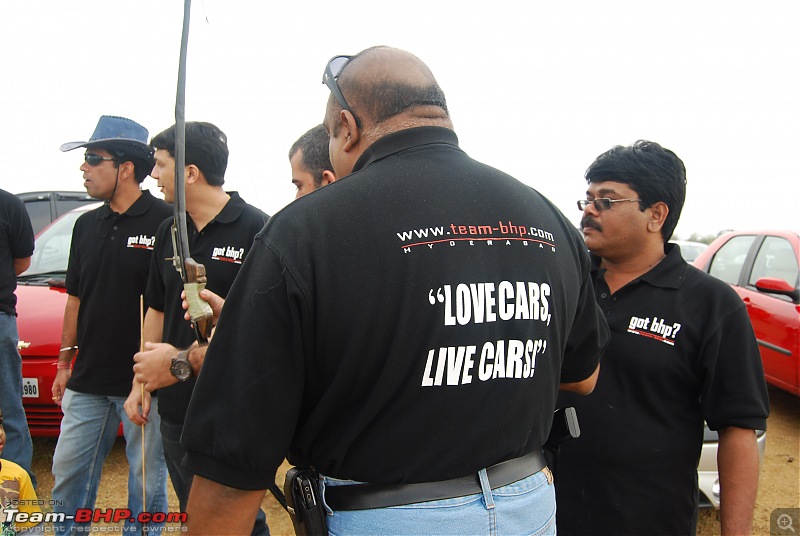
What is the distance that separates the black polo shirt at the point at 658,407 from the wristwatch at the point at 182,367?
4.79ft

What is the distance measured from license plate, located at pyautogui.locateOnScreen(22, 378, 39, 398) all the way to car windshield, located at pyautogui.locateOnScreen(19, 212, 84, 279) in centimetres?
129

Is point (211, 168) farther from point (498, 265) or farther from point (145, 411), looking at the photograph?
point (498, 265)

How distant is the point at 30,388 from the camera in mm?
4344

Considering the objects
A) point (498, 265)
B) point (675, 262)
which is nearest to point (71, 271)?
point (498, 265)

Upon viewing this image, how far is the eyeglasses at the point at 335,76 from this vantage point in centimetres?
146

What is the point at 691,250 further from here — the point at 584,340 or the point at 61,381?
the point at 61,381

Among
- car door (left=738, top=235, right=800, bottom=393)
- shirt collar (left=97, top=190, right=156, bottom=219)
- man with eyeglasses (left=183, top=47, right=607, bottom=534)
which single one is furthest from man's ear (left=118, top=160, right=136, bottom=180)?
car door (left=738, top=235, right=800, bottom=393)

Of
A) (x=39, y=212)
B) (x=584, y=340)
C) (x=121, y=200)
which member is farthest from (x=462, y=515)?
(x=39, y=212)

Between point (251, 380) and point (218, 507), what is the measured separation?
0.29 metres

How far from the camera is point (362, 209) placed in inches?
47.9

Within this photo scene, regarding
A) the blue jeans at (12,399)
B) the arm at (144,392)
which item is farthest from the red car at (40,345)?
the arm at (144,392)

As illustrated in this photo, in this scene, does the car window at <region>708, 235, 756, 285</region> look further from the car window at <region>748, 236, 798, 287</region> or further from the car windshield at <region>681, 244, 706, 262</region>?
the car windshield at <region>681, 244, 706, 262</region>

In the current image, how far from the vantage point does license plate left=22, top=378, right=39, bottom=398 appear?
4.34m

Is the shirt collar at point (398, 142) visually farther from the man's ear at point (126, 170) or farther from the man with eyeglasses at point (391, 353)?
the man's ear at point (126, 170)
